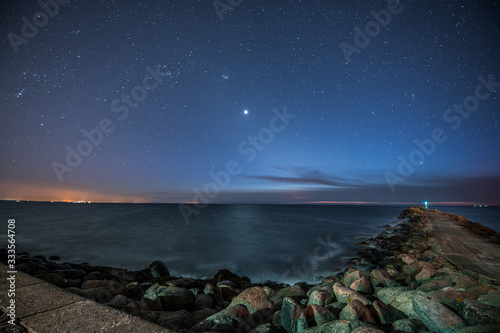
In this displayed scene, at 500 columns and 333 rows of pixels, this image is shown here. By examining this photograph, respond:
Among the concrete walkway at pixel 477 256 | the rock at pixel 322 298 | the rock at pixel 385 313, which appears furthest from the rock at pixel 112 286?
the concrete walkway at pixel 477 256

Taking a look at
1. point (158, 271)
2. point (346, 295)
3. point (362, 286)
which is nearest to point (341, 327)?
point (346, 295)

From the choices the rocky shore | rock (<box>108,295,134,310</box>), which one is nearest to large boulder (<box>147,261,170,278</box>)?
the rocky shore

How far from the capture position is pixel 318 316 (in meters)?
3.17

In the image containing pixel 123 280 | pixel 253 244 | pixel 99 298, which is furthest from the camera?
pixel 253 244

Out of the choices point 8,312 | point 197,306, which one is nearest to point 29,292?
point 8,312

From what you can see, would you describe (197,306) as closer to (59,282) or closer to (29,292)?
(29,292)

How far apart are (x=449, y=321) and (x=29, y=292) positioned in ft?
17.5

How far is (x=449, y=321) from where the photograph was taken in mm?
2656

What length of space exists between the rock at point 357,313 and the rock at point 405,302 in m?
0.71

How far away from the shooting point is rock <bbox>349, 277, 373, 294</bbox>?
4680 mm

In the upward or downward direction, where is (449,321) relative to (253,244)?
upward

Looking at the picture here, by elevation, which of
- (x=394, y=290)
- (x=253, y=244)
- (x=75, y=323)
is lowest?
(x=253, y=244)

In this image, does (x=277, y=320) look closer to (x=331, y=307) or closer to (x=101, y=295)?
(x=331, y=307)

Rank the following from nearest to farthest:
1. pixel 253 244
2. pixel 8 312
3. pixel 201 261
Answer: pixel 8 312, pixel 201 261, pixel 253 244
